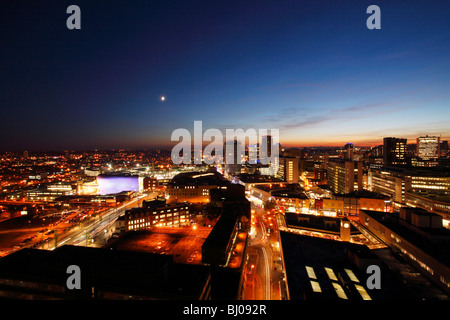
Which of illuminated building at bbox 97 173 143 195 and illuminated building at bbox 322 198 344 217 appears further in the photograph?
illuminated building at bbox 97 173 143 195

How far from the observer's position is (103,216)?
2006 cm

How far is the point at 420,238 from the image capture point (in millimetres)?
10914

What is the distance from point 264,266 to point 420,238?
8119 mm

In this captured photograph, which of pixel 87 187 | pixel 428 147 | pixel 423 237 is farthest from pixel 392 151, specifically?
pixel 87 187

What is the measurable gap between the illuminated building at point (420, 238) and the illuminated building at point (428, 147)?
52.4 meters

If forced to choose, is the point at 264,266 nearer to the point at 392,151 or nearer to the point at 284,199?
the point at 284,199

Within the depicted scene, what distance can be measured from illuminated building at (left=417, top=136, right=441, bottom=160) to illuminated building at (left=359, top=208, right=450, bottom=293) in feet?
172

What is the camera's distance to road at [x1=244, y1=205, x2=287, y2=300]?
9.44 metres

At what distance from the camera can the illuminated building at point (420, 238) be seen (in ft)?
27.8

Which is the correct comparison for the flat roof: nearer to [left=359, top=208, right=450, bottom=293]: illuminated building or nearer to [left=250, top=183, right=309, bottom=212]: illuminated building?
[left=359, top=208, right=450, bottom=293]: illuminated building

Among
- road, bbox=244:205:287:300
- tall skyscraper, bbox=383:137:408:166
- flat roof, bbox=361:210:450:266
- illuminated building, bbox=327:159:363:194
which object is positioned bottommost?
road, bbox=244:205:287:300

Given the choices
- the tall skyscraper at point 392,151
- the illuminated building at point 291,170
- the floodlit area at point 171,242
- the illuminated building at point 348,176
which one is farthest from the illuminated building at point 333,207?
the tall skyscraper at point 392,151

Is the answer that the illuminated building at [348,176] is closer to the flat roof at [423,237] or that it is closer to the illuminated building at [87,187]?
the flat roof at [423,237]

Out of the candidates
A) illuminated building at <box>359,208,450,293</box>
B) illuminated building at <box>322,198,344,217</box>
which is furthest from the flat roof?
illuminated building at <box>322,198,344,217</box>
